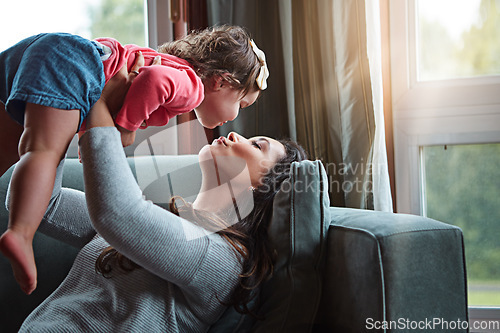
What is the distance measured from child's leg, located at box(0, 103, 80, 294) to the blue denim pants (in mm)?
25

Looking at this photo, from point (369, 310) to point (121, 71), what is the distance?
0.74 meters

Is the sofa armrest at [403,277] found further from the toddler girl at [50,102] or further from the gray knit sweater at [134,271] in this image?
the toddler girl at [50,102]

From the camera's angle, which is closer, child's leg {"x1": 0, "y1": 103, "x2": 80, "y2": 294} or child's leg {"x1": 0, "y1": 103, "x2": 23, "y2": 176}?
child's leg {"x1": 0, "y1": 103, "x2": 80, "y2": 294}

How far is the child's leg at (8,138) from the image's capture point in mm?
990

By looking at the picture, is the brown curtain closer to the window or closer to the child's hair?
the window

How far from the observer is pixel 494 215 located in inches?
75.4

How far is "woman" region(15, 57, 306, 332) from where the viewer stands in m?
0.88

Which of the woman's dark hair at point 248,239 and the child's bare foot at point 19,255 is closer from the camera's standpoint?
the child's bare foot at point 19,255

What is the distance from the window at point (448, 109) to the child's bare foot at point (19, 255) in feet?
5.12

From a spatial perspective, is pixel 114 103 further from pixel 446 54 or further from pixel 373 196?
pixel 446 54

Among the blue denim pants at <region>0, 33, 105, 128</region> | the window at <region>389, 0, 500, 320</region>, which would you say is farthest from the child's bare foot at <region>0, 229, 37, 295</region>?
the window at <region>389, 0, 500, 320</region>

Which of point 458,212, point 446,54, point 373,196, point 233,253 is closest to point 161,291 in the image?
point 233,253

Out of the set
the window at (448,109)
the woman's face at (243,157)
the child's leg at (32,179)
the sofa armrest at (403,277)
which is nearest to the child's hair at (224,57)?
the woman's face at (243,157)

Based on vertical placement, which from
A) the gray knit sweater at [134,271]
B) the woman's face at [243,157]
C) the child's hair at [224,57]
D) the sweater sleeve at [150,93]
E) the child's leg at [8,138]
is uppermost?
the child's hair at [224,57]
